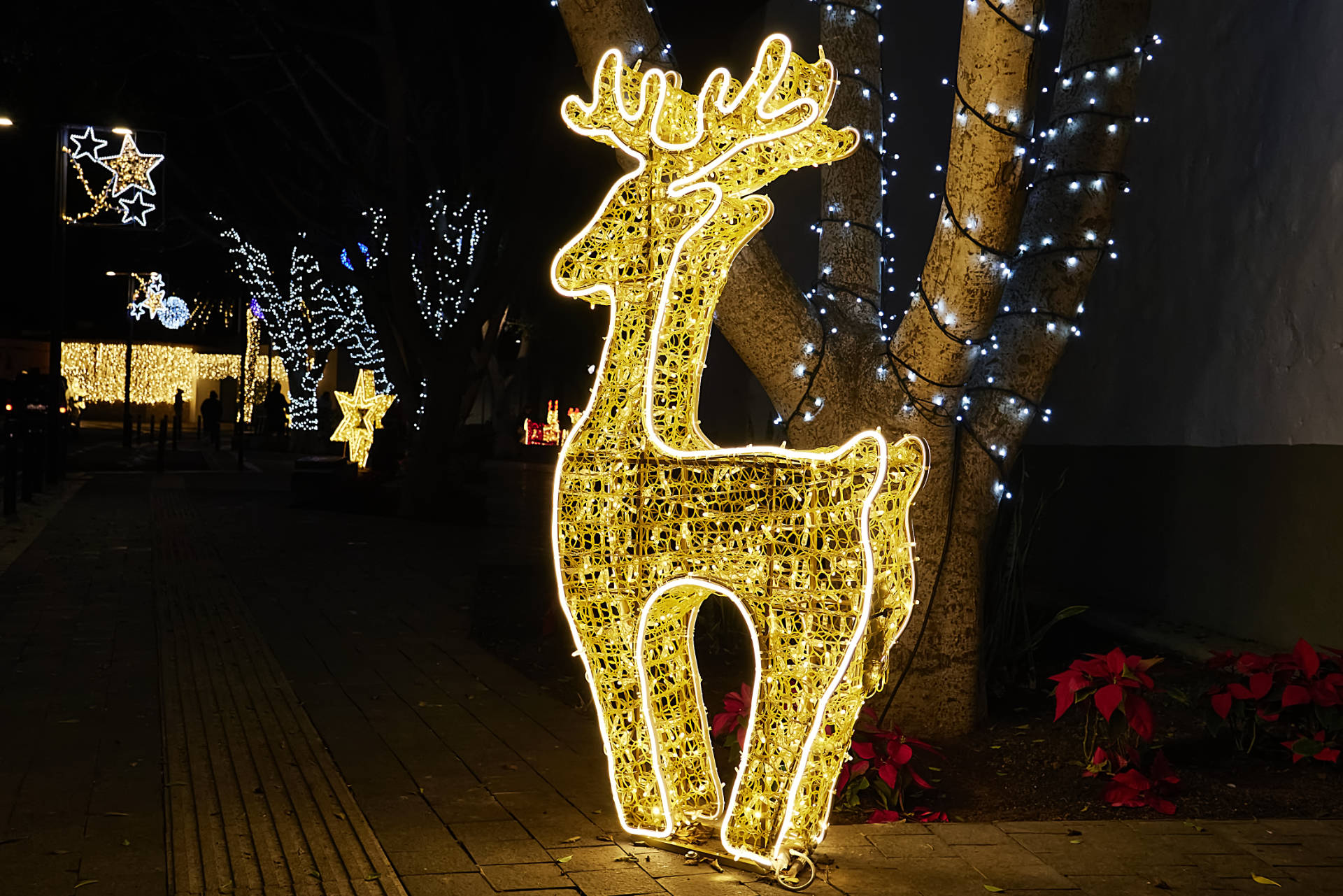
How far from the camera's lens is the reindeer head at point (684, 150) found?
4.00 meters

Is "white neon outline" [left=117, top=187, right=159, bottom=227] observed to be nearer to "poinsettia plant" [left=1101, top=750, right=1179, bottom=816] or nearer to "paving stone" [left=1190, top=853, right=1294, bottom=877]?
"poinsettia plant" [left=1101, top=750, right=1179, bottom=816]

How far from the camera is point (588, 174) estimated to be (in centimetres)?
1616

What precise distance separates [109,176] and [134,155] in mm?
2323

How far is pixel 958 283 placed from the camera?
209 inches

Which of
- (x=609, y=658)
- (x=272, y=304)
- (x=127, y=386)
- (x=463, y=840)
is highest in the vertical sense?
(x=272, y=304)

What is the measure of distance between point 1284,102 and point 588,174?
31.8 ft

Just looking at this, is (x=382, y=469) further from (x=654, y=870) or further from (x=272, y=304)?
(x=654, y=870)

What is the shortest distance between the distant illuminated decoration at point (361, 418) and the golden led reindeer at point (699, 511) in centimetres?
1653

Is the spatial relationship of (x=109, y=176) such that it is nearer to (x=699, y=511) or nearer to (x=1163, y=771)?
(x=699, y=511)

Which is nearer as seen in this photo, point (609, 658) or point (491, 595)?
point (609, 658)

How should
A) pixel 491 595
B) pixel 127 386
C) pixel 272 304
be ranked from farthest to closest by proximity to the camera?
pixel 272 304
pixel 127 386
pixel 491 595

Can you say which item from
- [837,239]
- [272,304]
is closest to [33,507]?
[837,239]

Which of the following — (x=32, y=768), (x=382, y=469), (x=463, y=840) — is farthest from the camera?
(x=382, y=469)

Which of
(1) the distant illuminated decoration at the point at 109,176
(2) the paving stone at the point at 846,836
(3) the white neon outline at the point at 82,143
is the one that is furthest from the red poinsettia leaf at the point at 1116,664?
(3) the white neon outline at the point at 82,143
